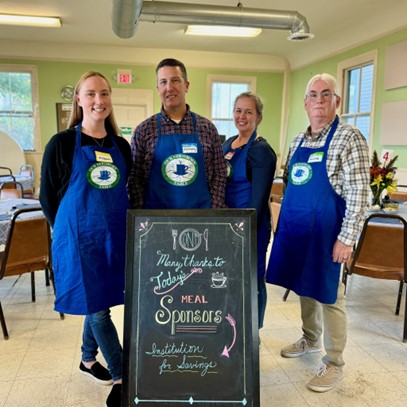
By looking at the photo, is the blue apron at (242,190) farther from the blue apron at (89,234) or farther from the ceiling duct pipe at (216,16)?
the ceiling duct pipe at (216,16)

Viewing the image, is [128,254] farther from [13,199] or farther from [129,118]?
[129,118]

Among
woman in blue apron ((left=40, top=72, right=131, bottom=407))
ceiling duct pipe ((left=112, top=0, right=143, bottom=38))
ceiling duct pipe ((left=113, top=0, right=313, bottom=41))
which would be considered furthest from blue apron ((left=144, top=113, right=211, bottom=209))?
ceiling duct pipe ((left=113, top=0, right=313, bottom=41))

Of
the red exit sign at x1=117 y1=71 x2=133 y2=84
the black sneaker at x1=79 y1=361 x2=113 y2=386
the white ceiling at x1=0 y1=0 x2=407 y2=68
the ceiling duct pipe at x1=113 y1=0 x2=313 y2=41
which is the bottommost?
the black sneaker at x1=79 y1=361 x2=113 y2=386

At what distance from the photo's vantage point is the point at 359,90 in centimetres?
602

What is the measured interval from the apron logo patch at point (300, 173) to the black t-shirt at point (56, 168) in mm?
918

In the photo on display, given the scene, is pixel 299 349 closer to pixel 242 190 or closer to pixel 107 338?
pixel 242 190

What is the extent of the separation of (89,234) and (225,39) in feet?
19.8

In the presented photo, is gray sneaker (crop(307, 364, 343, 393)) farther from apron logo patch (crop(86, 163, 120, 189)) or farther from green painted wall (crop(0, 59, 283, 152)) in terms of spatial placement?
green painted wall (crop(0, 59, 283, 152))

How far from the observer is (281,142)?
8266mm

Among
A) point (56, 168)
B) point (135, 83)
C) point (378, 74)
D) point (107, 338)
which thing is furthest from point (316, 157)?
point (135, 83)

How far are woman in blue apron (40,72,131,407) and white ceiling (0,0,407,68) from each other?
13.4ft

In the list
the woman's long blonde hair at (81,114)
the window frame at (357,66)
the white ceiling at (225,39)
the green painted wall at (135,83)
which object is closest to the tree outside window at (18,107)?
the green painted wall at (135,83)

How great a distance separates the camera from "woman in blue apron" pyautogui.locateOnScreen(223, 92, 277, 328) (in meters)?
1.86

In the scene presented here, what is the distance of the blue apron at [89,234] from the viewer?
155cm
